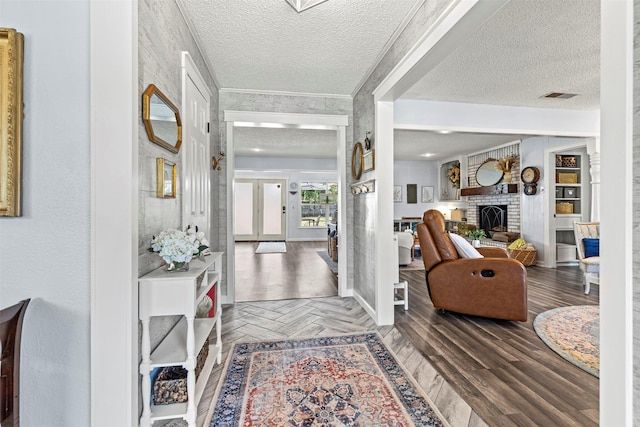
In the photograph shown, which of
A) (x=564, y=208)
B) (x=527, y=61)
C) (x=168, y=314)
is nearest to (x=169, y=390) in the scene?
(x=168, y=314)

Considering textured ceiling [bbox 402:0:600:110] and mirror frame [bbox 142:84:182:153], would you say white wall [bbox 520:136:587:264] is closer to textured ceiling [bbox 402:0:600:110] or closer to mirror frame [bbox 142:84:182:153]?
textured ceiling [bbox 402:0:600:110]

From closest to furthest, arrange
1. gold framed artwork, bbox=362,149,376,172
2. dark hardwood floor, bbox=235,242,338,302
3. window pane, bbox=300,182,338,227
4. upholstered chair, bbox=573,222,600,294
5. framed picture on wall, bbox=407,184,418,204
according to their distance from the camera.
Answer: gold framed artwork, bbox=362,149,376,172, upholstered chair, bbox=573,222,600,294, dark hardwood floor, bbox=235,242,338,302, framed picture on wall, bbox=407,184,418,204, window pane, bbox=300,182,338,227

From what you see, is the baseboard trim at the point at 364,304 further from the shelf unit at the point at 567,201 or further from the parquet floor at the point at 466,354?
the shelf unit at the point at 567,201

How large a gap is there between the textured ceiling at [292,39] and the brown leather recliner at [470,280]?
1.85 meters

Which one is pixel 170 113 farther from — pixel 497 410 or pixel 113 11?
pixel 497 410

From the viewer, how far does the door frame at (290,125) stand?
12.0 feet

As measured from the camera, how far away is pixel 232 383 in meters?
1.97

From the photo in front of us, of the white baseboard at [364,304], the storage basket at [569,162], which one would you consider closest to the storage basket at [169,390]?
the white baseboard at [364,304]

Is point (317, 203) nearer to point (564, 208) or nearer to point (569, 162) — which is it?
point (564, 208)

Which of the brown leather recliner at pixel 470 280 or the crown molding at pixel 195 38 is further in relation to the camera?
the brown leather recliner at pixel 470 280

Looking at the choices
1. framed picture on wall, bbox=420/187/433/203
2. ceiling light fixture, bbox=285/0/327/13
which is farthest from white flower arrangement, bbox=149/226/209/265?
framed picture on wall, bbox=420/187/433/203

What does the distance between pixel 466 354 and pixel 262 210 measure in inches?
325

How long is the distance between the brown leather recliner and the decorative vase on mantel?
243 centimetres

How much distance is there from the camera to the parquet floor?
1.71 meters
